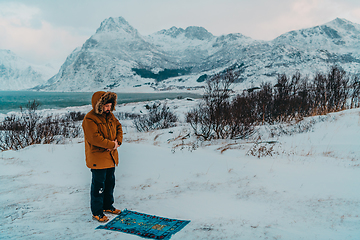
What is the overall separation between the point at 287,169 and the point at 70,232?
4498mm

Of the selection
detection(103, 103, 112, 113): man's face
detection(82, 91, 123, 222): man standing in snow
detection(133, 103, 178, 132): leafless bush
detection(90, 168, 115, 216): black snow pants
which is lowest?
detection(133, 103, 178, 132): leafless bush

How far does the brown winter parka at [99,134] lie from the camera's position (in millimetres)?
2908

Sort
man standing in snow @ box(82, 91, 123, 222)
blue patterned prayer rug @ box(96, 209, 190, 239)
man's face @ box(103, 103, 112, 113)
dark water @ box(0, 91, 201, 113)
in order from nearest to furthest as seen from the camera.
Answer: blue patterned prayer rug @ box(96, 209, 190, 239) < man standing in snow @ box(82, 91, 123, 222) < man's face @ box(103, 103, 112, 113) < dark water @ box(0, 91, 201, 113)

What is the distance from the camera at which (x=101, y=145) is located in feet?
9.61

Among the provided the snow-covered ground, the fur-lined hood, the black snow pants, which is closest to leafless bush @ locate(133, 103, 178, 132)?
the snow-covered ground

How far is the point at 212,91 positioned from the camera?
945 cm

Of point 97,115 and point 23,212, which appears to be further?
point 23,212

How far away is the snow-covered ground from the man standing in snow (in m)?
0.48

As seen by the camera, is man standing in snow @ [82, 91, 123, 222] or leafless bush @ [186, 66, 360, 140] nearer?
man standing in snow @ [82, 91, 123, 222]

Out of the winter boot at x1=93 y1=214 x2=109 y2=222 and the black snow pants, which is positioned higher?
the black snow pants

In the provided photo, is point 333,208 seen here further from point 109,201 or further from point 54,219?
point 54,219

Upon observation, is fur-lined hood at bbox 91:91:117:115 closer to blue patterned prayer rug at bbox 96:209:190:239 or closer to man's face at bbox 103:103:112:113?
man's face at bbox 103:103:112:113

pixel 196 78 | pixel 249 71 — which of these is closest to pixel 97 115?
pixel 249 71

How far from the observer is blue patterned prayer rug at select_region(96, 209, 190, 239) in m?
2.82
